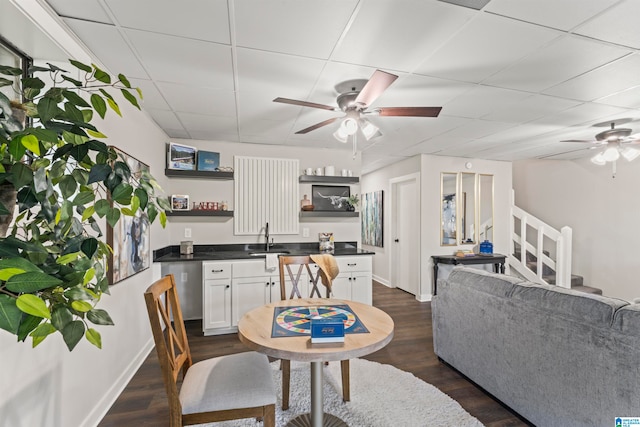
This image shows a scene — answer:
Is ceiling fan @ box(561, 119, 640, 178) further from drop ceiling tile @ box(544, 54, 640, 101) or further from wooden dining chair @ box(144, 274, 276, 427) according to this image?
wooden dining chair @ box(144, 274, 276, 427)

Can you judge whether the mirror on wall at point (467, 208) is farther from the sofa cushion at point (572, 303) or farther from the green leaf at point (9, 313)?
the green leaf at point (9, 313)

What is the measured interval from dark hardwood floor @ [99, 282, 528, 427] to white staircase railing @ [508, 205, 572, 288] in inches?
96.8

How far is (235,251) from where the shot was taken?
4.08 meters

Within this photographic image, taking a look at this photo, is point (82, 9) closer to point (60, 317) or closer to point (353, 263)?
point (60, 317)

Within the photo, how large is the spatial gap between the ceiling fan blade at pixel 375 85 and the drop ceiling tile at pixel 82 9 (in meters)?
1.54

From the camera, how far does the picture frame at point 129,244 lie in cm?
221

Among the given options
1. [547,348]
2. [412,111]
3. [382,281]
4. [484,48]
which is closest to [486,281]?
[547,348]

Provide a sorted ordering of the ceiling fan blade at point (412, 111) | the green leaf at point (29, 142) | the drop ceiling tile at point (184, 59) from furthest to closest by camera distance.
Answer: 1. the ceiling fan blade at point (412, 111)
2. the drop ceiling tile at point (184, 59)
3. the green leaf at point (29, 142)

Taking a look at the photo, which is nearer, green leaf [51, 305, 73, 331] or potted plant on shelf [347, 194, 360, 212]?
green leaf [51, 305, 73, 331]

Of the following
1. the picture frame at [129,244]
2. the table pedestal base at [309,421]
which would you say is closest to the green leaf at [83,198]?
the picture frame at [129,244]

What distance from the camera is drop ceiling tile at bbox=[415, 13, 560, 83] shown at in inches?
67.7

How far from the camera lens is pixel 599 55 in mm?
2002

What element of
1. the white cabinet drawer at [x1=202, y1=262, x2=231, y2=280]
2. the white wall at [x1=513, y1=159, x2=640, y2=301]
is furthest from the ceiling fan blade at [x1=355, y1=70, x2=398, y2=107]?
the white wall at [x1=513, y1=159, x2=640, y2=301]

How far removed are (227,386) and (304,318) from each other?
21.4 inches
